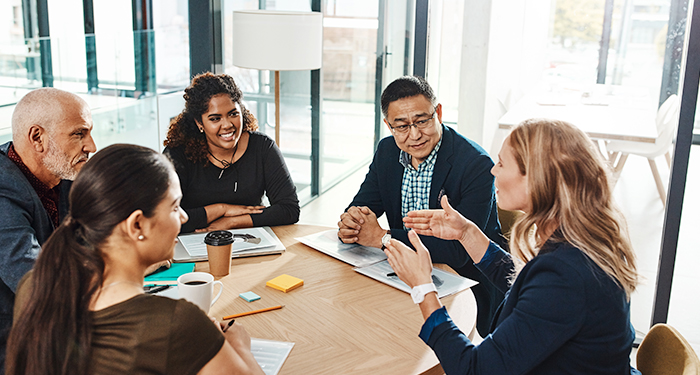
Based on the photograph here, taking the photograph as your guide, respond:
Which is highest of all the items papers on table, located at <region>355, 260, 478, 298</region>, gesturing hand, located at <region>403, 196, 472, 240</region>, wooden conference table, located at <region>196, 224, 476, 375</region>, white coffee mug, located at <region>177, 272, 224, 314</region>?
gesturing hand, located at <region>403, 196, 472, 240</region>

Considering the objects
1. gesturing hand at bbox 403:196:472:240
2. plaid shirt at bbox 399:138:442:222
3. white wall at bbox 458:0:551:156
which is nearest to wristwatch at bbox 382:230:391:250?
gesturing hand at bbox 403:196:472:240

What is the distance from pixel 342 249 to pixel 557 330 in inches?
37.4

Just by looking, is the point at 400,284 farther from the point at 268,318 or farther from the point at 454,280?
the point at 268,318

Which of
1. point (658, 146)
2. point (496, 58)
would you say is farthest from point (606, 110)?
point (496, 58)

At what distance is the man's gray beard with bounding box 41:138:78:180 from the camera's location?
1681mm

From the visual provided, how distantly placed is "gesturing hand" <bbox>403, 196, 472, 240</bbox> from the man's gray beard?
105cm

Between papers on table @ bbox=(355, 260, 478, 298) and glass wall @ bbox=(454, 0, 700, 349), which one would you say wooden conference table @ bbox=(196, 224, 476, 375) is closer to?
papers on table @ bbox=(355, 260, 478, 298)

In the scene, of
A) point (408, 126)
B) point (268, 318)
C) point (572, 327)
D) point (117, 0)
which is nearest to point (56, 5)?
point (117, 0)

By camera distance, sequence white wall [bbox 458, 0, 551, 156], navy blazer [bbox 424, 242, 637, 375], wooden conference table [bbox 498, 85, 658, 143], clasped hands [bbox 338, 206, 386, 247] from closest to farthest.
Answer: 1. navy blazer [bbox 424, 242, 637, 375]
2. clasped hands [bbox 338, 206, 386, 247]
3. wooden conference table [bbox 498, 85, 658, 143]
4. white wall [bbox 458, 0, 551, 156]

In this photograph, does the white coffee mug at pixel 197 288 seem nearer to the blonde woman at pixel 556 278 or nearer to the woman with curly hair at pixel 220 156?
the blonde woman at pixel 556 278

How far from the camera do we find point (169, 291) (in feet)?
5.26

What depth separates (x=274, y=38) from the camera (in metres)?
3.10

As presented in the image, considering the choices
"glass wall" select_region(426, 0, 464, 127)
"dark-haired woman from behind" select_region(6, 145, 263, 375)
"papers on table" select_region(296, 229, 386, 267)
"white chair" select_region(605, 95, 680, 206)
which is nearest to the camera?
"dark-haired woman from behind" select_region(6, 145, 263, 375)

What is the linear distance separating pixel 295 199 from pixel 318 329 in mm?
1064
